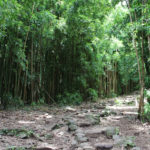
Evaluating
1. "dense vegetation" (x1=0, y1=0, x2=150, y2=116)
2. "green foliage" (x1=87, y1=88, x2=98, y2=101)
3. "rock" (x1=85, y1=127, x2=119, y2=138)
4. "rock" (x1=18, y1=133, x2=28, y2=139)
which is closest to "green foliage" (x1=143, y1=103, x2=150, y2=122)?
"dense vegetation" (x1=0, y1=0, x2=150, y2=116)

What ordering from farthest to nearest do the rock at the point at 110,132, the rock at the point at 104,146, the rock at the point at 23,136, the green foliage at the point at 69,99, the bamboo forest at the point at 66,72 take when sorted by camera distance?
1. the green foliage at the point at 69,99
2. the bamboo forest at the point at 66,72
3. the rock at the point at 110,132
4. the rock at the point at 23,136
5. the rock at the point at 104,146

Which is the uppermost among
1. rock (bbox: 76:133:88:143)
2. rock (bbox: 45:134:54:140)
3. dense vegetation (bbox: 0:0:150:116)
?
dense vegetation (bbox: 0:0:150:116)

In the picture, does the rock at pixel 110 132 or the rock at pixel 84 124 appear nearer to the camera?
the rock at pixel 110 132

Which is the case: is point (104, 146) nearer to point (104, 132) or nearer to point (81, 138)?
point (81, 138)

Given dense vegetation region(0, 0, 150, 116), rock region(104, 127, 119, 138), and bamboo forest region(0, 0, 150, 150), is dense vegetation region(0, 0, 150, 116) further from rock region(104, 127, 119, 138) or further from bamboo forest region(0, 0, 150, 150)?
rock region(104, 127, 119, 138)

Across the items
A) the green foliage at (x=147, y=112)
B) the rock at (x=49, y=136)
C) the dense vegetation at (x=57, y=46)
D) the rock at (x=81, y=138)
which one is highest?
the dense vegetation at (x=57, y=46)

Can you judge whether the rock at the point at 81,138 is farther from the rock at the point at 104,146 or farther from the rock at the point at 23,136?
the rock at the point at 23,136

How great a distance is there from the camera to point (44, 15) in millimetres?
6199

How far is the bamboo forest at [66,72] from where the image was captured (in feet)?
10.9

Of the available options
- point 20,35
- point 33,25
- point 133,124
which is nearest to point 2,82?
point 20,35

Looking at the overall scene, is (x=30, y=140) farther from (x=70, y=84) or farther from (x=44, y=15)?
(x=70, y=84)

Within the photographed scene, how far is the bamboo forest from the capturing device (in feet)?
10.9

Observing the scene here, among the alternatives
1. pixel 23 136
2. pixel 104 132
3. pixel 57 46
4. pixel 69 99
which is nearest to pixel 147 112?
pixel 104 132

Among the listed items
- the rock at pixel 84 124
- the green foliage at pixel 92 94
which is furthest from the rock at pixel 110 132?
the green foliage at pixel 92 94
